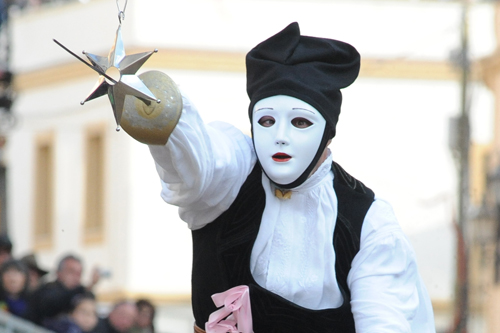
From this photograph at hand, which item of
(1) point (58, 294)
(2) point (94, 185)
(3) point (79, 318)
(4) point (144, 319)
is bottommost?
(2) point (94, 185)

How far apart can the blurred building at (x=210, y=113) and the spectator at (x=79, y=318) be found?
8.33 m

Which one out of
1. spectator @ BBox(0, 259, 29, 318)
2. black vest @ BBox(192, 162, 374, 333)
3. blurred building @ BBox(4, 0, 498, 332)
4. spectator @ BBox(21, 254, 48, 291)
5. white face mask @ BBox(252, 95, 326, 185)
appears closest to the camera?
white face mask @ BBox(252, 95, 326, 185)

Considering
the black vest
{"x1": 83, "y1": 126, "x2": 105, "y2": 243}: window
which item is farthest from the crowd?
{"x1": 83, "y1": 126, "x2": 105, "y2": 243}: window

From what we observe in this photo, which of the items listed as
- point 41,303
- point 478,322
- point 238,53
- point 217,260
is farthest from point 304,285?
point 238,53

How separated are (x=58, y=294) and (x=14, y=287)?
325 millimetres

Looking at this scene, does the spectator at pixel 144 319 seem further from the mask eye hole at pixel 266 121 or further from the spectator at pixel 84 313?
the mask eye hole at pixel 266 121

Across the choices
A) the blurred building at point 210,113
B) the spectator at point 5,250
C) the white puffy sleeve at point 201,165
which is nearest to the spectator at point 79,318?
the spectator at point 5,250

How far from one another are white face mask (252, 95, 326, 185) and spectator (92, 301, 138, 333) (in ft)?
13.8

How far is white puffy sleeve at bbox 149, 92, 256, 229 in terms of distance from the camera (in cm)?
393

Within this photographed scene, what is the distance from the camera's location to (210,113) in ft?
54.9

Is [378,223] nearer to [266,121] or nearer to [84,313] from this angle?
[266,121]

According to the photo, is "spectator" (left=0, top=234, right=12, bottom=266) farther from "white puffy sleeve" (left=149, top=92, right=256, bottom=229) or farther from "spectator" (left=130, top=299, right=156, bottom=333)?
"white puffy sleeve" (left=149, top=92, right=256, bottom=229)

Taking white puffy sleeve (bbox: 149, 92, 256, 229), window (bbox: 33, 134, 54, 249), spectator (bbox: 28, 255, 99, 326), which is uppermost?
white puffy sleeve (bbox: 149, 92, 256, 229)

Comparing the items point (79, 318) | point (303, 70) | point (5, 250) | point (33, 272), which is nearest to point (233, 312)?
point (303, 70)
